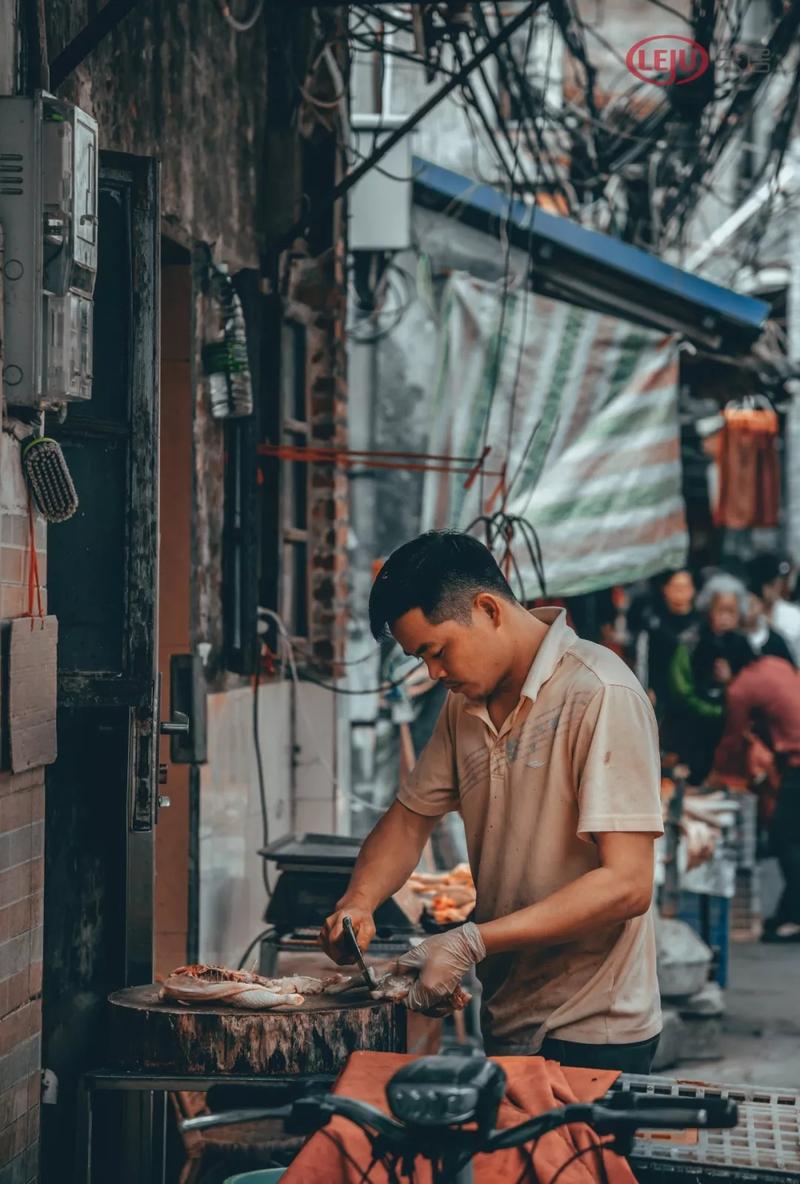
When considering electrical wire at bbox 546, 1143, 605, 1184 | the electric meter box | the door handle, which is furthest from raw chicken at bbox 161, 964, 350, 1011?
the electric meter box

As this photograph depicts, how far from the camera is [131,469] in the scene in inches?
214

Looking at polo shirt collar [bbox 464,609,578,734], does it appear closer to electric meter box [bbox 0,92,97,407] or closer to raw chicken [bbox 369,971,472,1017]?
raw chicken [bbox 369,971,472,1017]

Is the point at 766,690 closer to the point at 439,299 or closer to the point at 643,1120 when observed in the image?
the point at 439,299

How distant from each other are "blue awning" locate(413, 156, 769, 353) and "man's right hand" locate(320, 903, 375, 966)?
26.9 feet

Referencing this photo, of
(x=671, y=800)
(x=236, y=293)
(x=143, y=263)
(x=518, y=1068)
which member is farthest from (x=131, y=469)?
(x=671, y=800)

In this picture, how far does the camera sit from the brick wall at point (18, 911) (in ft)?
15.5

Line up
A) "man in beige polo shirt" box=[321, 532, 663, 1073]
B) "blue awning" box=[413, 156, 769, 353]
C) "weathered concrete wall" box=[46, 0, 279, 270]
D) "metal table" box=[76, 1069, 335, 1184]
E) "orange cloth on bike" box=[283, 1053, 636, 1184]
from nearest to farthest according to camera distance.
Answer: "orange cloth on bike" box=[283, 1053, 636, 1184], "man in beige polo shirt" box=[321, 532, 663, 1073], "metal table" box=[76, 1069, 335, 1184], "weathered concrete wall" box=[46, 0, 279, 270], "blue awning" box=[413, 156, 769, 353]

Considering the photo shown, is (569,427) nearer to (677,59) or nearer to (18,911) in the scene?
(677,59)

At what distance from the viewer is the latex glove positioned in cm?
460

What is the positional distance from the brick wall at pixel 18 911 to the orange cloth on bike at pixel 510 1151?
3.87 ft

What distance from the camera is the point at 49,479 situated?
4.92 meters

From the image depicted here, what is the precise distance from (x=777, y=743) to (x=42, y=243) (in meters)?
10.8

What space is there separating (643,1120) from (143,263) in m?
3.17

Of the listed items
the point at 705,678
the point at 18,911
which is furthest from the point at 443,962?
the point at 705,678
